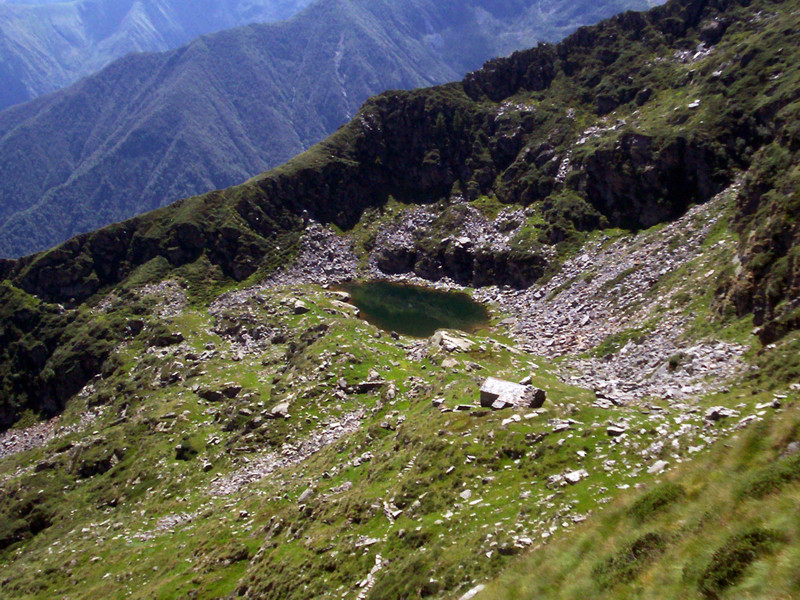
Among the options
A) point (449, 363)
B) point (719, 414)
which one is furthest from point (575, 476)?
point (449, 363)

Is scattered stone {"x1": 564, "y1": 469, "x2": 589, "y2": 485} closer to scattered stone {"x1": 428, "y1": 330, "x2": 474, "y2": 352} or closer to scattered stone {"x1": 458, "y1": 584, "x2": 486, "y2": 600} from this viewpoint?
scattered stone {"x1": 458, "y1": 584, "x2": 486, "y2": 600}

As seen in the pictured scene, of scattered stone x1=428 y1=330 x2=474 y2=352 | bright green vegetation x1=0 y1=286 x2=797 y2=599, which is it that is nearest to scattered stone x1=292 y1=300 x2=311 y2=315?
bright green vegetation x1=0 y1=286 x2=797 y2=599

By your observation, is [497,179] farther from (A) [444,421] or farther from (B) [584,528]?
(B) [584,528]

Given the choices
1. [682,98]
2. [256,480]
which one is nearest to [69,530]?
[256,480]

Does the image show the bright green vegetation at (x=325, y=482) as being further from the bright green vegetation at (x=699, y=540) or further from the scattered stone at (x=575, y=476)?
the scattered stone at (x=575, y=476)

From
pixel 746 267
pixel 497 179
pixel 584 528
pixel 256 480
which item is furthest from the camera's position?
pixel 497 179

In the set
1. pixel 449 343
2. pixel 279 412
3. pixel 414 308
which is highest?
pixel 279 412

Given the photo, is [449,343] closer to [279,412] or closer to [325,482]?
[279,412]
